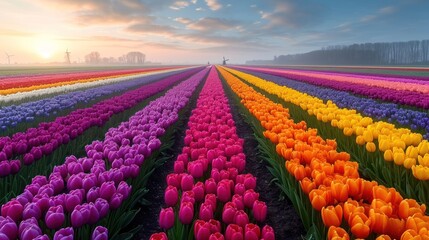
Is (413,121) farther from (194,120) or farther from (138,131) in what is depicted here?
(138,131)

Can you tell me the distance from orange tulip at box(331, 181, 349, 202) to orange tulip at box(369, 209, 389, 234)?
44 centimetres

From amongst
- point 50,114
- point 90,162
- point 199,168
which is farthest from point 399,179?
point 50,114

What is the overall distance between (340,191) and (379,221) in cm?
50

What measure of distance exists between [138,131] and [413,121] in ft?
19.4

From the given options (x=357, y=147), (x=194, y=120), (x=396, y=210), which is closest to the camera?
(x=396, y=210)

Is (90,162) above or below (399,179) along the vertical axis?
above

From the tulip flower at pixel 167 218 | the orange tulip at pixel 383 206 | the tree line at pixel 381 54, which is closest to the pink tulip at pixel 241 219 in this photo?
the tulip flower at pixel 167 218

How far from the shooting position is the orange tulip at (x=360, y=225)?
2229mm

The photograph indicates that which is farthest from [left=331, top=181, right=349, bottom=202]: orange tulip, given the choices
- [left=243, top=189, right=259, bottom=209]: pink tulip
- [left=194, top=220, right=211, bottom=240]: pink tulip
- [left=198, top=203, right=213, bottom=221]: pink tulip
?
[left=194, top=220, right=211, bottom=240]: pink tulip

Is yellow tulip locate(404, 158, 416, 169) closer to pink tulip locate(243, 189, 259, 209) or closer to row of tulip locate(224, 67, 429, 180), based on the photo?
row of tulip locate(224, 67, 429, 180)

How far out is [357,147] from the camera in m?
5.41

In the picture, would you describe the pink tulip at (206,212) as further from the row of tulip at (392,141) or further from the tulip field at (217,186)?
the row of tulip at (392,141)

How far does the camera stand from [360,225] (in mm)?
2225

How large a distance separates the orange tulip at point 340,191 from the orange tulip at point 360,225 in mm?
430
